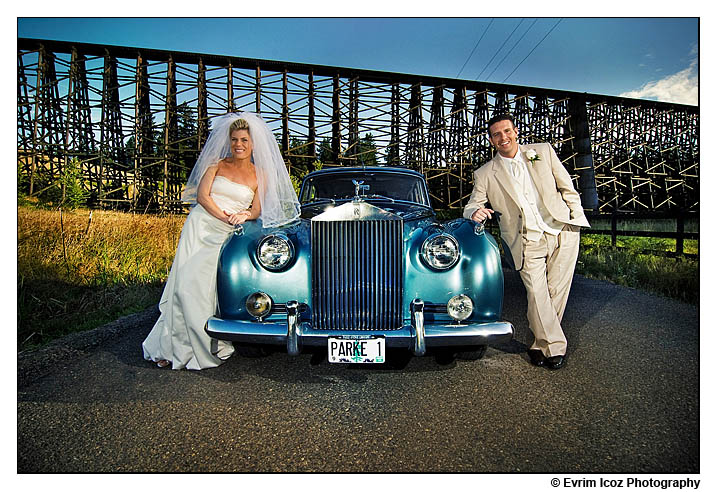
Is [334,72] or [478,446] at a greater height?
[334,72]

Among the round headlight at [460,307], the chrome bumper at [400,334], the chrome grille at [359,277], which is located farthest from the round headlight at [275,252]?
the round headlight at [460,307]

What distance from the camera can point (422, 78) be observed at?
12508 millimetres

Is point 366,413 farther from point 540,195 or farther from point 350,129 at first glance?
point 350,129

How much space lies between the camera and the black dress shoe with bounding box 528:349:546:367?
2.81 m

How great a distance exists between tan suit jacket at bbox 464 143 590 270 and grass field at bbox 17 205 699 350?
4.85ft

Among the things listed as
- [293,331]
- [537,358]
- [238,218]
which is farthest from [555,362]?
[238,218]

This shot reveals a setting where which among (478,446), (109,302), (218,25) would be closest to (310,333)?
(478,446)

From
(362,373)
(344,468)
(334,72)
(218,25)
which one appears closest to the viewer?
(344,468)

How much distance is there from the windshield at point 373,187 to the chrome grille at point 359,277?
5.07 ft

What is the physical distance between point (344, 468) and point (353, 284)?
1.06 meters

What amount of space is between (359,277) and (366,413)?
2.58 ft

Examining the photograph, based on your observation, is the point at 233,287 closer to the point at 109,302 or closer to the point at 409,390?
the point at 409,390

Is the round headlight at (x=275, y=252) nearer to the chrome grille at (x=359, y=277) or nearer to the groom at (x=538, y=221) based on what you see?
the chrome grille at (x=359, y=277)

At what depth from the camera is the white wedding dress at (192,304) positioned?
2.82 m
